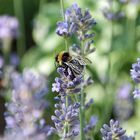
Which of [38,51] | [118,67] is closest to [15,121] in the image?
[118,67]

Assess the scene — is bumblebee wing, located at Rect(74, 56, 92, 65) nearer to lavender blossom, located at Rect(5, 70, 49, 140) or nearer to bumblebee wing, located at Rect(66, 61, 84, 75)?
bumblebee wing, located at Rect(66, 61, 84, 75)

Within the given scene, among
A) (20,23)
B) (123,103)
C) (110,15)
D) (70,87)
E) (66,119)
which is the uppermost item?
(20,23)

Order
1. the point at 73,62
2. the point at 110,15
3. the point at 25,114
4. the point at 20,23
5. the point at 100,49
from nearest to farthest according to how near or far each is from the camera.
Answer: the point at 73,62 < the point at 25,114 < the point at 110,15 < the point at 100,49 < the point at 20,23

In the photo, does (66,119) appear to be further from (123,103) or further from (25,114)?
(123,103)

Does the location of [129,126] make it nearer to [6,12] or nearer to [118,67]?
[118,67]

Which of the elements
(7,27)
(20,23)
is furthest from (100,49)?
(20,23)

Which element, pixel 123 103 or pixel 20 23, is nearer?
pixel 123 103
